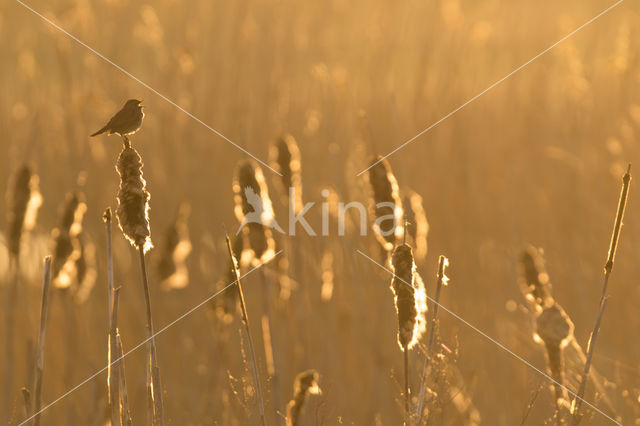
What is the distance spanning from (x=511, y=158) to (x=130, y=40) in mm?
1830

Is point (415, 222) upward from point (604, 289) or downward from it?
upward

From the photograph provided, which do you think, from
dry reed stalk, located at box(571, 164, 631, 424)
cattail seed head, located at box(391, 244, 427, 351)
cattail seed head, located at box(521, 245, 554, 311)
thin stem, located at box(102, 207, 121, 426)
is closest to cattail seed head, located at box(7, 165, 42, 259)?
thin stem, located at box(102, 207, 121, 426)

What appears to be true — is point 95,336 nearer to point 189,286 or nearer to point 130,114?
point 189,286

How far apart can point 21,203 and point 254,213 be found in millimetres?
552

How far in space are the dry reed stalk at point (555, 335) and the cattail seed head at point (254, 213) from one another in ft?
1.80

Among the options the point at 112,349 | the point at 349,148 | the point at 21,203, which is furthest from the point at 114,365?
the point at 349,148

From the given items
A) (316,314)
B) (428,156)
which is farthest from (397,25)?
(316,314)

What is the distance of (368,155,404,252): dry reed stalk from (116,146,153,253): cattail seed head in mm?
509

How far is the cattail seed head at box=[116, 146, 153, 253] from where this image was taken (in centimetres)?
108

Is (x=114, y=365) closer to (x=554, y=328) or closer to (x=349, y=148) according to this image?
(x=554, y=328)

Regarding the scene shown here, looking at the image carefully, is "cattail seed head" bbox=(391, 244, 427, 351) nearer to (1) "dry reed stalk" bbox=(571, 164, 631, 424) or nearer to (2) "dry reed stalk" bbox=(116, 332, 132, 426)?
(1) "dry reed stalk" bbox=(571, 164, 631, 424)

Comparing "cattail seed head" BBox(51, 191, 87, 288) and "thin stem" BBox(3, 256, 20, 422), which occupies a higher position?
"cattail seed head" BBox(51, 191, 87, 288)

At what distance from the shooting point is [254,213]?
1423 mm

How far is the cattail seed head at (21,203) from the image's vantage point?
5.26ft
